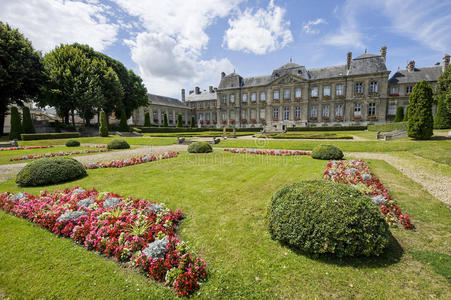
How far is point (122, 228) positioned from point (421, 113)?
807 inches

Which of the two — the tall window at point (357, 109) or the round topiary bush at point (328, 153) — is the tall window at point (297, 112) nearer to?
the tall window at point (357, 109)

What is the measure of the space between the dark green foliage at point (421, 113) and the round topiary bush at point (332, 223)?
17.4m

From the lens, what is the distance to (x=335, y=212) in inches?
114

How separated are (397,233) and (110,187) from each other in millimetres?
7563

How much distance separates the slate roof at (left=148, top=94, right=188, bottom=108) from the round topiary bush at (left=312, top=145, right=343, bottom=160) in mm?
47298

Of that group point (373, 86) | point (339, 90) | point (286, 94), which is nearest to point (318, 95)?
point (339, 90)

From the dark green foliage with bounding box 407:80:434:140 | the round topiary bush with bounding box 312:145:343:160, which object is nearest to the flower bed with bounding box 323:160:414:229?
the round topiary bush with bounding box 312:145:343:160

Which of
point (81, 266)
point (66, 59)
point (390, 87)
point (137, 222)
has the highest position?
point (66, 59)

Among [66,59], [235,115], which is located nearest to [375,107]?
[235,115]

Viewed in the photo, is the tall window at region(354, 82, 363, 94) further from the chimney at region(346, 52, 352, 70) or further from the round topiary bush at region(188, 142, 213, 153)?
the round topiary bush at region(188, 142, 213, 153)

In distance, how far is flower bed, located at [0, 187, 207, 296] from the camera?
2.69 m

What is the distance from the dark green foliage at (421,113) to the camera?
14594 mm

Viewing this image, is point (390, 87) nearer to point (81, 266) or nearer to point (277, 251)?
point (277, 251)

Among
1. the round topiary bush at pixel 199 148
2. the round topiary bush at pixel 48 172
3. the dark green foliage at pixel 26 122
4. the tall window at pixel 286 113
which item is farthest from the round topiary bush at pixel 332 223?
the tall window at pixel 286 113
